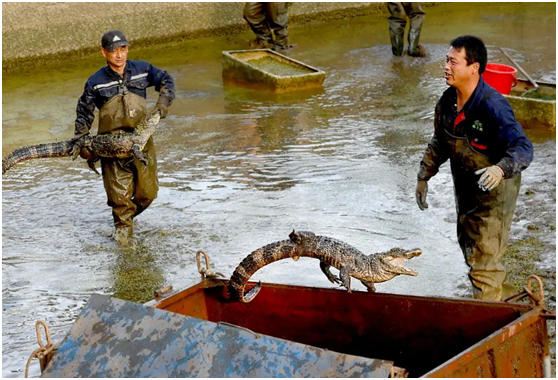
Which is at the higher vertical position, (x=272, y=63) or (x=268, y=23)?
(x=268, y=23)

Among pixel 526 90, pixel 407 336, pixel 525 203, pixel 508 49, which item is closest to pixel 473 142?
pixel 407 336

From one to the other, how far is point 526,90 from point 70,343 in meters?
7.67

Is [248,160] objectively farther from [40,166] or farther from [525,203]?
[525,203]

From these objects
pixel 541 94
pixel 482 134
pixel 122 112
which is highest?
pixel 482 134

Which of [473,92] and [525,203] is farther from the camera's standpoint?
[525,203]

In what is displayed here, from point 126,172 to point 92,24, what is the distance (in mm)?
7014

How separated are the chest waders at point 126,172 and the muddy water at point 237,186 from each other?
27 cm

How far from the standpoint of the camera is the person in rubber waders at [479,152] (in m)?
4.98

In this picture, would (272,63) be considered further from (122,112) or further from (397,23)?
(122,112)

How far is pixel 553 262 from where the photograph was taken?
641 centimetres

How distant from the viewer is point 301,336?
4766 millimetres

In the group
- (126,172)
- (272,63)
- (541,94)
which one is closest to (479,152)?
(126,172)

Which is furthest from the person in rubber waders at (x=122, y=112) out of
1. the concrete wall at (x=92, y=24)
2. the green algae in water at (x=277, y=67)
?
the concrete wall at (x=92, y=24)

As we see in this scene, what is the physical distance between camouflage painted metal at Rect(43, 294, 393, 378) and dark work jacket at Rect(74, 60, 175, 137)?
10.1 ft
